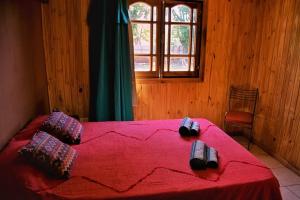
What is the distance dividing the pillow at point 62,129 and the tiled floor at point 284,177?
216 cm

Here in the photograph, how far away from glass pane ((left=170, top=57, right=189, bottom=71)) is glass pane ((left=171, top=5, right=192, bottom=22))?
0.54m

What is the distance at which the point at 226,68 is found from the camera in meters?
3.74

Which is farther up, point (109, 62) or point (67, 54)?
point (67, 54)

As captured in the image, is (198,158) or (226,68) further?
(226,68)

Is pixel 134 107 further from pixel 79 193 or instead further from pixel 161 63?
pixel 79 193

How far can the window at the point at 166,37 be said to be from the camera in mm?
3359

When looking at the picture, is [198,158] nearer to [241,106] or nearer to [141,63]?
[141,63]

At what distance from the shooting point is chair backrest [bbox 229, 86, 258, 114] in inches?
148

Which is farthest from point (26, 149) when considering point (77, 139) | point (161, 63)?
point (161, 63)

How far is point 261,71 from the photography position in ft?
11.8

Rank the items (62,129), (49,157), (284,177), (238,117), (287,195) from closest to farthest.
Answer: (49,157) < (62,129) < (287,195) < (284,177) < (238,117)

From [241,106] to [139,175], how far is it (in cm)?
257

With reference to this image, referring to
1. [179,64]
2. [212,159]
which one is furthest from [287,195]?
[179,64]

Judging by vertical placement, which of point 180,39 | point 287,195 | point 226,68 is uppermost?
point 180,39
